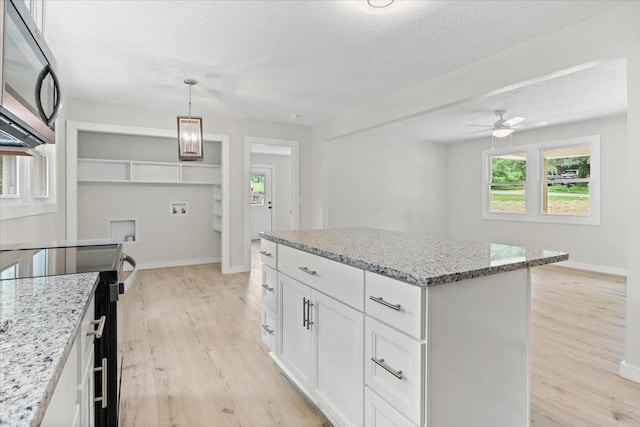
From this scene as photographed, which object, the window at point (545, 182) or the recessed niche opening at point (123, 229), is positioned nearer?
the recessed niche opening at point (123, 229)

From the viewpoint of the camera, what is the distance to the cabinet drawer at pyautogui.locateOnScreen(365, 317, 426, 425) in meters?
1.20

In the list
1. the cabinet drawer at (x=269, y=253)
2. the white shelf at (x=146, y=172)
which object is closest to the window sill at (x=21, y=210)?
the cabinet drawer at (x=269, y=253)

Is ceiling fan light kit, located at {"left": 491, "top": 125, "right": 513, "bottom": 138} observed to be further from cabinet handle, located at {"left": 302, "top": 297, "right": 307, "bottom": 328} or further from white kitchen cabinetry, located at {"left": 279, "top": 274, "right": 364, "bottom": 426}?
cabinet handle, located at {"left": 302, "top": 297, "right": 307, "bottom": 328}

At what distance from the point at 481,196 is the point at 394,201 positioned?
1.77 metres

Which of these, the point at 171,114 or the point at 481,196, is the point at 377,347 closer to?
the point at 171,114

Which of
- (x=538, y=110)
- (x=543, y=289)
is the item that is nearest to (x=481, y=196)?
(x=538, y=110)

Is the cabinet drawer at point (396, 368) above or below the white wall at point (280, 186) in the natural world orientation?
below

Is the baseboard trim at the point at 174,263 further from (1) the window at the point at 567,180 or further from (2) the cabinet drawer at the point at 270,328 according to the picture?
(1) the window at the point at 567,180

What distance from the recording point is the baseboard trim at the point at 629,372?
7.22 ft

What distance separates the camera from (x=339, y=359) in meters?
1.62

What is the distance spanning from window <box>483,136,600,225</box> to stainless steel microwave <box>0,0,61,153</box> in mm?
6710

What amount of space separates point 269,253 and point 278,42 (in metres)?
1.73

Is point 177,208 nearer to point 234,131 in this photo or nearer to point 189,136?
point 234,131

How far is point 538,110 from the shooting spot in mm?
4945
